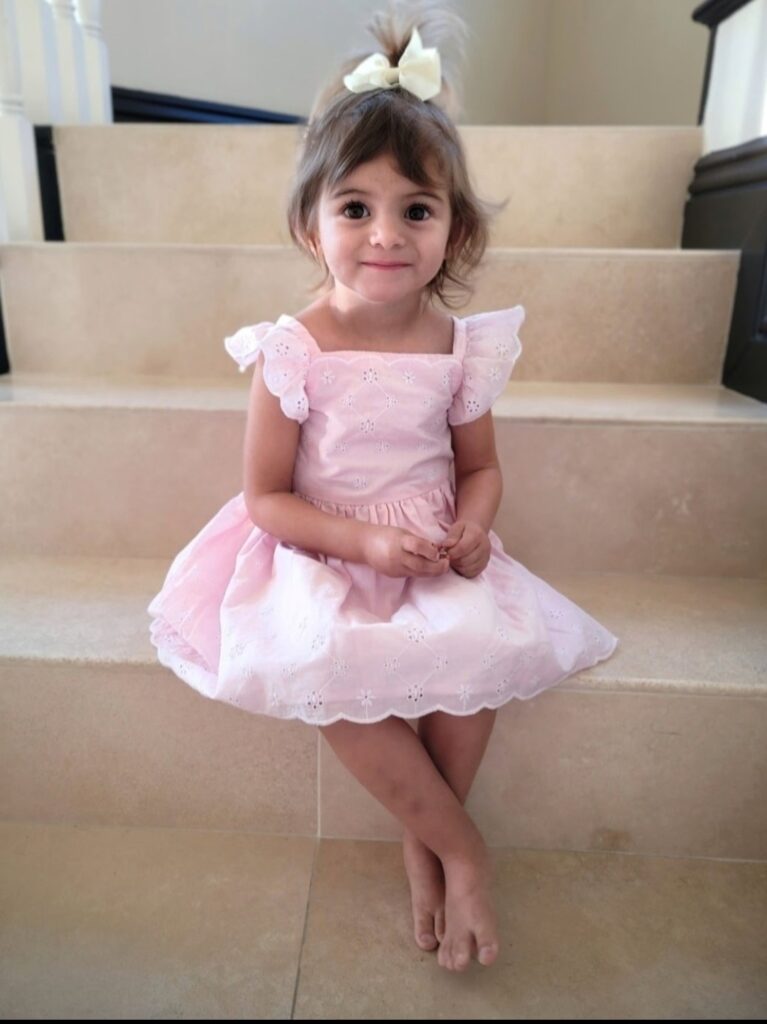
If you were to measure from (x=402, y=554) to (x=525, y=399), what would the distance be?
1.59 feet

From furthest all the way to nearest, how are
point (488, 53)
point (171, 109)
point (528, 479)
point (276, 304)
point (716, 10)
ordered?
1. point (488, 53)
2. point (171, 109)
3. point (716, 10)
4. point (276, 304)
5. point (528, 479)

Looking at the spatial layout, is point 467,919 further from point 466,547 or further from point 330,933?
point 466,547

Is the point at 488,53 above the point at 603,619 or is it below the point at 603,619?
above

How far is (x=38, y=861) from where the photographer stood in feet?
2.63

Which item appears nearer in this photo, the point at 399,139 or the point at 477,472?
the point at 399,139

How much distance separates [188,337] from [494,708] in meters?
0.82

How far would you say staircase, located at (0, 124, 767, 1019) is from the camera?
688mm

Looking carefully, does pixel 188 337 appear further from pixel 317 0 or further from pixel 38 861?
pixel 317 0

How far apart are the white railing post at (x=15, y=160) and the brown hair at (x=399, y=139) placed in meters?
0.79

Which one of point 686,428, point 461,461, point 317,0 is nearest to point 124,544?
point 461,461

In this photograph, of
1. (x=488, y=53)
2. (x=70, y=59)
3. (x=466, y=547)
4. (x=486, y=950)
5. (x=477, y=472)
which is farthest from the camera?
(x=488, y=53)

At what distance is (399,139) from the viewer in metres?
0.72

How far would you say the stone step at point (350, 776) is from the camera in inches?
31.2

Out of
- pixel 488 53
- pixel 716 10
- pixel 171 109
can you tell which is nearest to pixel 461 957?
pixel 716 10
